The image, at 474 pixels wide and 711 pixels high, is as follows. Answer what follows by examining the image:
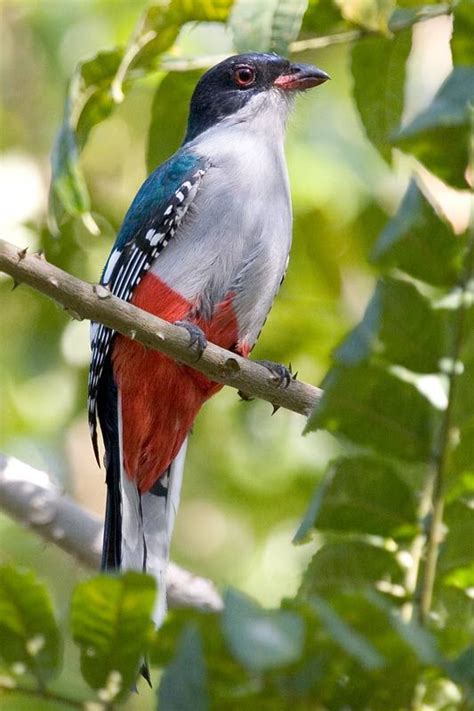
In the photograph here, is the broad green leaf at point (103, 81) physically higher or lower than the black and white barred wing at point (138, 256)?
higher

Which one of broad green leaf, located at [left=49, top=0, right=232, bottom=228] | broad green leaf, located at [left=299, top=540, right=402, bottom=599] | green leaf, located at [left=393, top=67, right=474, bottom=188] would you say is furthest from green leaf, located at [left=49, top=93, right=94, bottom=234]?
broad green leaf, located at [left=299, top=540, right=402, bottom=599]

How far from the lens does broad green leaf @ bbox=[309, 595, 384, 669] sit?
1433mm

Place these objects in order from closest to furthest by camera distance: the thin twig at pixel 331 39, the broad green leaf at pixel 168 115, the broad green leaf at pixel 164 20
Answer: the thin twig at pixel 331 39, the broad green leaf at pixel 164 20, the broad green leaf at pixel 168 115

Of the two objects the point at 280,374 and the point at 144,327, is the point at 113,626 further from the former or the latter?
the point at 280,374

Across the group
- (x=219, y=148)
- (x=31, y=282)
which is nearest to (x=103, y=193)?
(x=219, y=148)

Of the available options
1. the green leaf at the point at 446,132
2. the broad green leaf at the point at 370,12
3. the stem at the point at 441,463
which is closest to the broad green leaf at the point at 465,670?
the stem at the point at 441,463

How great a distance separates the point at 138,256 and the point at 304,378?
1.41 meters

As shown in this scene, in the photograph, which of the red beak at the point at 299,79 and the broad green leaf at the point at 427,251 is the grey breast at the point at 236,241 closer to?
the red beak at the point at 299,79

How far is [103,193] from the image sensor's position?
6039 mm

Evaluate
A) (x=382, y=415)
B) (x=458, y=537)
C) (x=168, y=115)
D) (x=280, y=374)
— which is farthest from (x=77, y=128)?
(x=458, y=537)

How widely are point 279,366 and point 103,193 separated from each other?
2.48 meters

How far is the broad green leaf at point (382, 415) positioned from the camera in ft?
6.49

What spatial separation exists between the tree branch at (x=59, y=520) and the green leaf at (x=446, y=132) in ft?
7.53

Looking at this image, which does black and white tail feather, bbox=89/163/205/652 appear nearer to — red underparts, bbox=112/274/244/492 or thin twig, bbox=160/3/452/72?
red underparts, bbox=112/274/244/492
